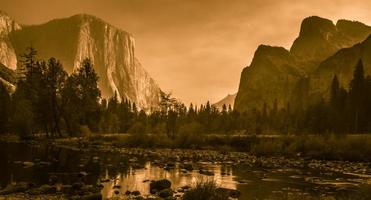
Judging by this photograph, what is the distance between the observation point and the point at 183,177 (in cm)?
2670

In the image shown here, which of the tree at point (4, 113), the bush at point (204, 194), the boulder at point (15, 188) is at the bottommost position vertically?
the boulder at point (15, 188)

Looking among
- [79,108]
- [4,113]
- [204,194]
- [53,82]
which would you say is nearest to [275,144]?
[204,194]

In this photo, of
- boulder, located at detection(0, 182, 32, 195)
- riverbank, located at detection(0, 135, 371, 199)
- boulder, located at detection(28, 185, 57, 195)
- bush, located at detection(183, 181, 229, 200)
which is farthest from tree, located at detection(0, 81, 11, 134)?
bush, located at detection(183, 181, 229, 200)

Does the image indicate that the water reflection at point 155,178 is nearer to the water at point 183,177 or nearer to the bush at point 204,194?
the water at point 183,177

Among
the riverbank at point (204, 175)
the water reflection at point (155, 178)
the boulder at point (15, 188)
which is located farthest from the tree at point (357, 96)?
the boulder at point (15, 188)

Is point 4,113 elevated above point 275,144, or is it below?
above

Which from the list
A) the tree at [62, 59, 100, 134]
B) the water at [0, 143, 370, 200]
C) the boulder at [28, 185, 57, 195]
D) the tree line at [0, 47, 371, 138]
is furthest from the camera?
the tree at [62, 59, 100, 134]

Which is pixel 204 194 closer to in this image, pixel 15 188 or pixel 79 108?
pixel 15 188

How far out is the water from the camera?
71.7ft

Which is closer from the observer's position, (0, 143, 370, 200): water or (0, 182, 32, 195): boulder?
(0, 182, 32, 195): boulder

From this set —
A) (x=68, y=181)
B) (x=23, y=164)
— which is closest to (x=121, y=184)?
(x=68, y=181)

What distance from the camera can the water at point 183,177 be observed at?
2185 cm

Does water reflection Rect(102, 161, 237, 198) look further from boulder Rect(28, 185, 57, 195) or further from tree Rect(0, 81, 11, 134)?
tree Rect(0, 81, 11, 134)

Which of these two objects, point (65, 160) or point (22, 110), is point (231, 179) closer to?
point (65, 160)
